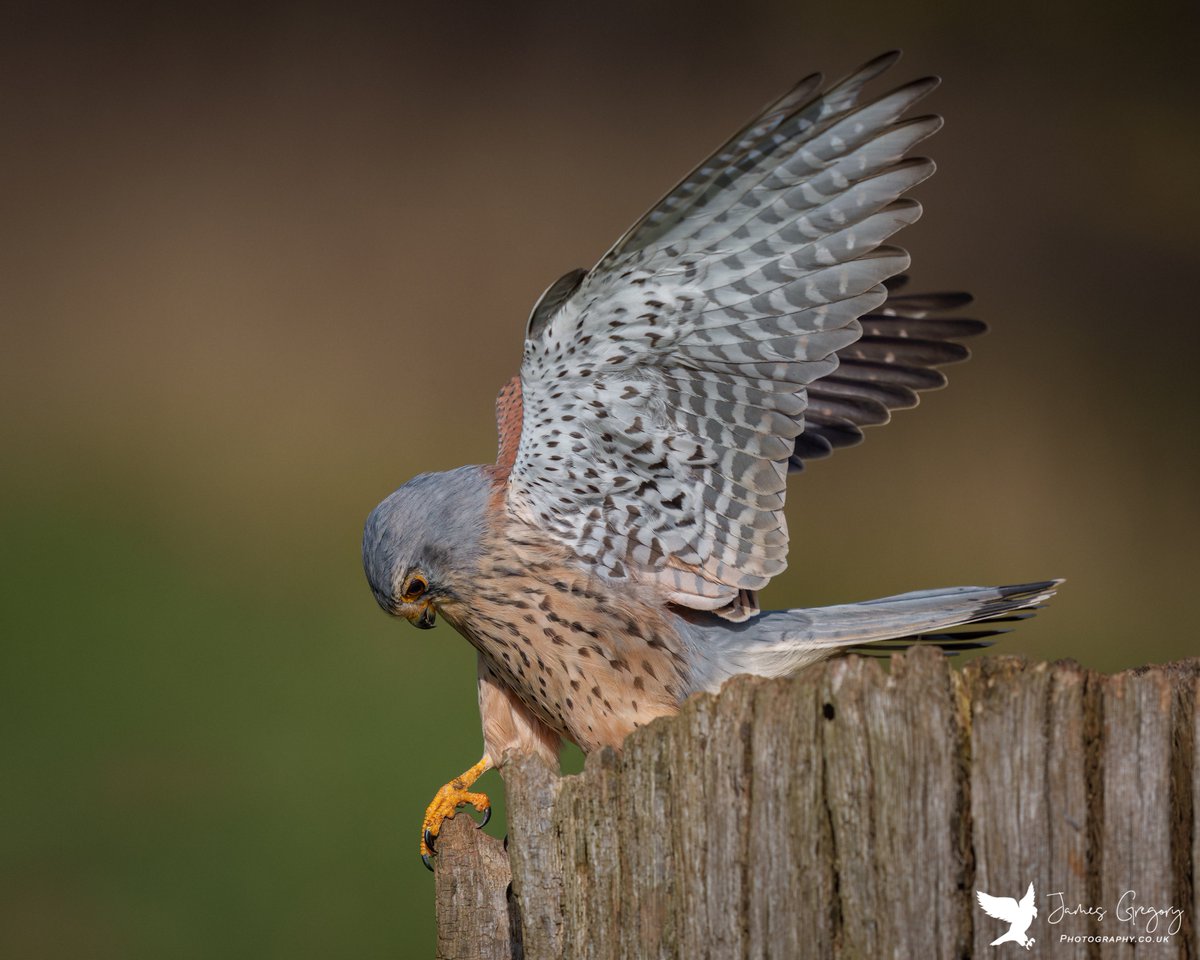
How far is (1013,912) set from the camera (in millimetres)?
1259

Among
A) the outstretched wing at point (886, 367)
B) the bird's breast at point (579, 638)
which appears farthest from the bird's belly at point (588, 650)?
the outstretched wing at point (886, 367)

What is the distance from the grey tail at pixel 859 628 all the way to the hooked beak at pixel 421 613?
1.71 ft

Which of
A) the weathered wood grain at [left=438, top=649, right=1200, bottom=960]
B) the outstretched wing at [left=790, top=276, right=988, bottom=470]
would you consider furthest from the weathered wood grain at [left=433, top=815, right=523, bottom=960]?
the outstretched wing at [left=790, top=276, right=988, bottom=470]

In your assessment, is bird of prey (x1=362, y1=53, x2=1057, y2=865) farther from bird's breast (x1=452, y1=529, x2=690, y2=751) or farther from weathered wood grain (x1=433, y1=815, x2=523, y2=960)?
weathered wood grain (x1=433, y1=815, x2=523, y2=960)

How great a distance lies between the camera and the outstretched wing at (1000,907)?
49.5 inches

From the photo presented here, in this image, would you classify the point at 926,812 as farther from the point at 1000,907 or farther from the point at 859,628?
the point at 859,628

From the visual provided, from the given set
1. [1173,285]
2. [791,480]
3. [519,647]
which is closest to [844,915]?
[519,647]

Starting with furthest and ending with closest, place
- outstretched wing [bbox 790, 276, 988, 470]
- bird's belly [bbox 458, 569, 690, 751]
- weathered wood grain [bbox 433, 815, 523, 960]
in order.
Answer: outstretched wing [bbox 790, 276, 988, 470] → bird's belly [bbox 458, 569, 690, 751] → weathered wood grain [bbox 433, 815, 523, 960]

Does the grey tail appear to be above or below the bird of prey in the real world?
below
